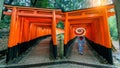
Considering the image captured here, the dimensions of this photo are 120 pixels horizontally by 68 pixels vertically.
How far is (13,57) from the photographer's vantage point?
8492 mm

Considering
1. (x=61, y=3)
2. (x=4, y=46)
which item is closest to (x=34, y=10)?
(x=4, y=46)

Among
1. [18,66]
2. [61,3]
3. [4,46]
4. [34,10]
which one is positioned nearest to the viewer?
[18,66]

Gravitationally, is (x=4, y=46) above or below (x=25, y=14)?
below


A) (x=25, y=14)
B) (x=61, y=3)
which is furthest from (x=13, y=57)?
(x=61, y=3)

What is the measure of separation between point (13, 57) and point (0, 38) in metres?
6.56

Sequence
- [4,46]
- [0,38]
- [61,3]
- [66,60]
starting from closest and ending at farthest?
[66,60] < [4,46] < [0,38] < [61,3]

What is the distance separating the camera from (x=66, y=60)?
27.6ft

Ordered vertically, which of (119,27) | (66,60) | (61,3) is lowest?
(66,60)

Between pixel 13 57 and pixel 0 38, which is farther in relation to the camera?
pixel 0 38

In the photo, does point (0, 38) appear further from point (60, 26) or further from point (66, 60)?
point (60, 26)

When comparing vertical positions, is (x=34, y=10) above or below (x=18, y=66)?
above

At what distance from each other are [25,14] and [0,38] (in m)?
6.59

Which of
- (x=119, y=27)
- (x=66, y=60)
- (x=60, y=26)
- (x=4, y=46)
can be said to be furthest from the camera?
(x=60, y=26)

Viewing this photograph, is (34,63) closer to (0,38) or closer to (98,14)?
(98,14)
